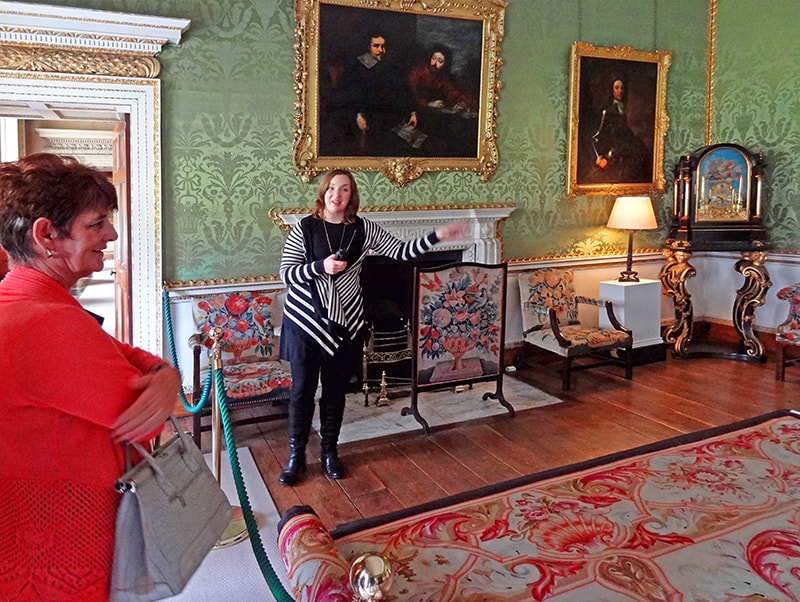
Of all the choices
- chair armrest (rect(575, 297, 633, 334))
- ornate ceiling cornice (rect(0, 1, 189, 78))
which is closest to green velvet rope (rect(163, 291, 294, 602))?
ornate ceiling cornice (rect(0, 1, 189, 78))

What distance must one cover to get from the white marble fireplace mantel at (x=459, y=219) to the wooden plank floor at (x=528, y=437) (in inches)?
43.3

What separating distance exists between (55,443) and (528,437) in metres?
3.20

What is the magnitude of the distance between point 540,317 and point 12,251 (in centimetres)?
456

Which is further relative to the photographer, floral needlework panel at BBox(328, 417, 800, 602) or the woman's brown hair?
the woman's brown hair

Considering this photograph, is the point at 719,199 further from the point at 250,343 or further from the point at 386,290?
the point at 250,343

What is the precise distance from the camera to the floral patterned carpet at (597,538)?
5.77ft

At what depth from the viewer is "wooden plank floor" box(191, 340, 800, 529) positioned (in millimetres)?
3260

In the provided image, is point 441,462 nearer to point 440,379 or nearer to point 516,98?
point 440,379

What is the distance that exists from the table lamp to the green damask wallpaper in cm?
27

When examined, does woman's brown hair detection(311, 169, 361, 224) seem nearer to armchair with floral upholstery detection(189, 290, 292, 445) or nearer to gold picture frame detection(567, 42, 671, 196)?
armchair with floral upholstery detection(189, 290, 292, 445)

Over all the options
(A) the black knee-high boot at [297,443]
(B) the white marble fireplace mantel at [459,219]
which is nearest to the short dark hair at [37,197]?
(A) the black knee-high boot at [297,443]

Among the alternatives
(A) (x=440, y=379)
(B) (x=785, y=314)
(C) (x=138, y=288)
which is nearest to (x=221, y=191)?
(C) (x=138, y=288)

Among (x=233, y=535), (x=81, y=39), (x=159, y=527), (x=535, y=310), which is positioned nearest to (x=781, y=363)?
(x=535, y=310)

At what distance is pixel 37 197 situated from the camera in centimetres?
127
